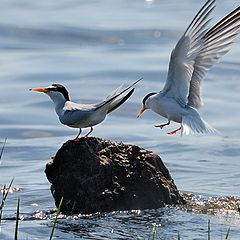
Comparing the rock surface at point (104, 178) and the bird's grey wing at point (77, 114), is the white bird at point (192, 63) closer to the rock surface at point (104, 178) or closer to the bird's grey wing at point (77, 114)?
the rock surface at point (104, 178)

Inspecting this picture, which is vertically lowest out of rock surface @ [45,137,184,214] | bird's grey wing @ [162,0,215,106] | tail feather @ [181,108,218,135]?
rock surface @ [45,137,184,214]

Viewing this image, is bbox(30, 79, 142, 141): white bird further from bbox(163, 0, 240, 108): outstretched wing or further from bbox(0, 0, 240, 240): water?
bbox(163, 0, 240, 108): outstretched wing

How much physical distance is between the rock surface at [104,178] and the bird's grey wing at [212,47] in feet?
4.62

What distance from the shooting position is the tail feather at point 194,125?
9922 mm

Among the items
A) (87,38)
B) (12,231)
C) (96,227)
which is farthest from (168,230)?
(87,38)

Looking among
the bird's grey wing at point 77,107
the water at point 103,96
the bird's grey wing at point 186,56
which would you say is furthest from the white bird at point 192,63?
the bird's grey wing at point 77,107

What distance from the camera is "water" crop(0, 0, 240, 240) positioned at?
30.0 ft

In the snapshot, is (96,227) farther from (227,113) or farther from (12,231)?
(227,113)

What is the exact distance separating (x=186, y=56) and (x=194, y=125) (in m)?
0.72

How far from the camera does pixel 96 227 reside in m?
8.91

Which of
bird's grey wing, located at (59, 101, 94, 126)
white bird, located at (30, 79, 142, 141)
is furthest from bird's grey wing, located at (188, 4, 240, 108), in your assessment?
bird's grey wing, located at (59, 101, 94, 126)

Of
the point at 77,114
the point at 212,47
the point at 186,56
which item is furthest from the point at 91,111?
the point at 212,47

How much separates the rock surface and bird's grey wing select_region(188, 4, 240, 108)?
1.41m

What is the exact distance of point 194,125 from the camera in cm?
1005
